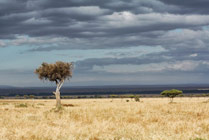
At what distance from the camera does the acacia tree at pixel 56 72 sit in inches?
1953

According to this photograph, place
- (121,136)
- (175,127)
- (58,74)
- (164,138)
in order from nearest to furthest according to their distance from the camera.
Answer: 1. (164,138)
2. (121,136)
3. (175,127)
4. (58,74)

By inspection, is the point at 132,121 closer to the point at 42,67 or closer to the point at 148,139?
the point at 148,139

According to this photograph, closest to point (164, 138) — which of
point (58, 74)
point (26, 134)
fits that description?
point (26, 134)

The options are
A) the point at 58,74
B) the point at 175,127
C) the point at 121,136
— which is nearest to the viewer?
the point at 121,136

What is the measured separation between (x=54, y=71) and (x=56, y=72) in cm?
44

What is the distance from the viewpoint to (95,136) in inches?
543

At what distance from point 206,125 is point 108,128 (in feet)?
17.5

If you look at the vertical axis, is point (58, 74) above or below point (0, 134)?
above

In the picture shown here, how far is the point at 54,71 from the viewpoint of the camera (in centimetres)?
4988

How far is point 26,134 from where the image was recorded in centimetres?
1410

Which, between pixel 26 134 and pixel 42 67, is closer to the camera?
pixel 26 134

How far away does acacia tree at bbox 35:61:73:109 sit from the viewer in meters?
49.6

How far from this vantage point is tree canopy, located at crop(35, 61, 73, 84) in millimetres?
49625

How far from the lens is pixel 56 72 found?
4969 cm
